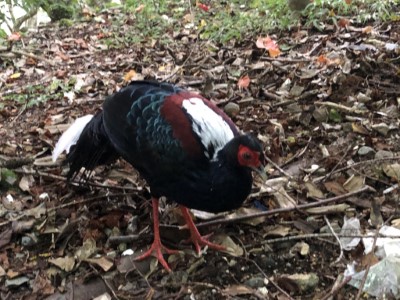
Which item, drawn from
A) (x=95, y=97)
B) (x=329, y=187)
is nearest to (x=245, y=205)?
(x=329, y=187)

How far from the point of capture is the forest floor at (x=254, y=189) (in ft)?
9.85

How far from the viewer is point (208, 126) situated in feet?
9.86

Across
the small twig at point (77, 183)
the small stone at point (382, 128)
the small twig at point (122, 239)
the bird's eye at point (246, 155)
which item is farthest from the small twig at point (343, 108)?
the small twig at point (122, 239)

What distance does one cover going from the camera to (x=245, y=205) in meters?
3.49

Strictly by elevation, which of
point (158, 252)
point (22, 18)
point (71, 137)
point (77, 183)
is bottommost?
point (22, 18)

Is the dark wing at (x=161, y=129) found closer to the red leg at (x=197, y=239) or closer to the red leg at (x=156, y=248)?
the red leg at (x=156, y=248)

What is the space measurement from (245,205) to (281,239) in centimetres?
42

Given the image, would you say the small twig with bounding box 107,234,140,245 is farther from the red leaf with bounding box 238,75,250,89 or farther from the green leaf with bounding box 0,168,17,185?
the red leaf with bounding box 238,75,250,89

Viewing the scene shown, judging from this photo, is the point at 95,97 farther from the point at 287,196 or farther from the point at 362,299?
the point at 362,299

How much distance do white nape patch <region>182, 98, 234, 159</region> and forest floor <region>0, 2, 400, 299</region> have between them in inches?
20.7

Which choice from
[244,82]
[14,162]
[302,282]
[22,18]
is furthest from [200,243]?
[22,18]

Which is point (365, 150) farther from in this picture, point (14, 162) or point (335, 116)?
point (14, 162)

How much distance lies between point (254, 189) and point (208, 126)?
29.7 inches

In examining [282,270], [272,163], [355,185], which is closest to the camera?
[282,270]
